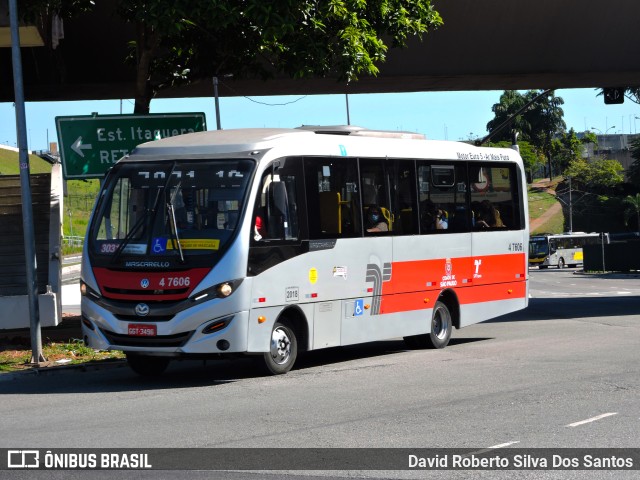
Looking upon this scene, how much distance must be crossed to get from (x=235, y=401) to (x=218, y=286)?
6.12ft

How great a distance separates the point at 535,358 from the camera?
52.9 ft

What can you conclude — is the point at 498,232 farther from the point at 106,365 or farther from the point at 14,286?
the point at 14,286

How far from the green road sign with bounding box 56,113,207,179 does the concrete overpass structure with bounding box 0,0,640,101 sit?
6790mm

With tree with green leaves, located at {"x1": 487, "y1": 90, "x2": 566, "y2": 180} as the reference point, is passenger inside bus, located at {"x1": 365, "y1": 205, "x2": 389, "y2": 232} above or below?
below

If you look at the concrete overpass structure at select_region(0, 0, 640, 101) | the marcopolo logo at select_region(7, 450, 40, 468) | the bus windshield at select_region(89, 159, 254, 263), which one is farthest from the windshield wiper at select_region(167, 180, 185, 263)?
the concrete overpass structure at select_region(0, 0, 640, 101)

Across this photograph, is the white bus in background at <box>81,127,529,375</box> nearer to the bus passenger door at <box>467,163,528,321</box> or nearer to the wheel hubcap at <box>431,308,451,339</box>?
the wheel hubcap at <box>431,308,451,339</box>

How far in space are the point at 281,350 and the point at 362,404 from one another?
3.22 meters

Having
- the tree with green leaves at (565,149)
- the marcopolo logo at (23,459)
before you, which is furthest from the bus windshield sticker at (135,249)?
the tree with green leaves at (565,149)

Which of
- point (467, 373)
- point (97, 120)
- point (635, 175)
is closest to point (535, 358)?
point (467, 373)

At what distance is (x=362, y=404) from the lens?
456 inches

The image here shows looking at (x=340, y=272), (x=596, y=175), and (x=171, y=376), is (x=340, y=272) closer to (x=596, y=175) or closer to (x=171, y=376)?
(x=171, y=376)

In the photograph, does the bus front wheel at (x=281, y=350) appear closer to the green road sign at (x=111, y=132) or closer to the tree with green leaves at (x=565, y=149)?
the green road sign at (x=111, y=132)

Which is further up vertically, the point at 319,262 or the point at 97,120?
the point at 97,120

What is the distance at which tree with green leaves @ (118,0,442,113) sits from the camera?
18.1 m
